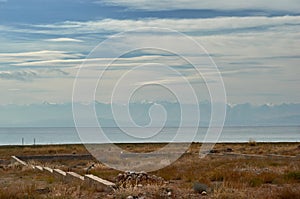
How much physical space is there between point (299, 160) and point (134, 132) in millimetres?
10413

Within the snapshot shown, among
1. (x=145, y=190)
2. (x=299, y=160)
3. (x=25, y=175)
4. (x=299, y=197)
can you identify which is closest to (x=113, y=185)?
(x=145, y=190)

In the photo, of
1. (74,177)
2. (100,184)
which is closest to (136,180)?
(100,184)

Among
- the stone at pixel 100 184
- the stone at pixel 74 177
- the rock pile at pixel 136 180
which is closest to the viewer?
the stone at pixel 100 184

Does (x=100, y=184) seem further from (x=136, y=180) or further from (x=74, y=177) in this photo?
(x=74, y=177)

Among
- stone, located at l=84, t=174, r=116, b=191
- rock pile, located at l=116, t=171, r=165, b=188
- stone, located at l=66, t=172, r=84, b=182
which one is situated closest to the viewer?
stone, located at l=84, t=174, r=116, b=191

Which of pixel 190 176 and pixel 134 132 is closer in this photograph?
pixel 190 176

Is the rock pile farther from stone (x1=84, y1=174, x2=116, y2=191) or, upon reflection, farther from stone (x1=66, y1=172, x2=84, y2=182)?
stone (x1=66, y1=172, x2=84, y2=182)

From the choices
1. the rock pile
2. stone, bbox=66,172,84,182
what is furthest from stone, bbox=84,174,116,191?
stone, bbox=66,172,84,182

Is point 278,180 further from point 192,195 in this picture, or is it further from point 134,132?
point 134,132

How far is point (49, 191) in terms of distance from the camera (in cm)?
1906

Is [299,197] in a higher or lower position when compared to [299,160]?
lower

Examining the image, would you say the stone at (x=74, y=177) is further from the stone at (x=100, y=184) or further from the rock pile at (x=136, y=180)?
the rock pile at (x=136, y=180)

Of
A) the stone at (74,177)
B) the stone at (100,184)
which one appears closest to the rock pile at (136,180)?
the stone at (100,184)

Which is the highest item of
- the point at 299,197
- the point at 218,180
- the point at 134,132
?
the point at 134,132
